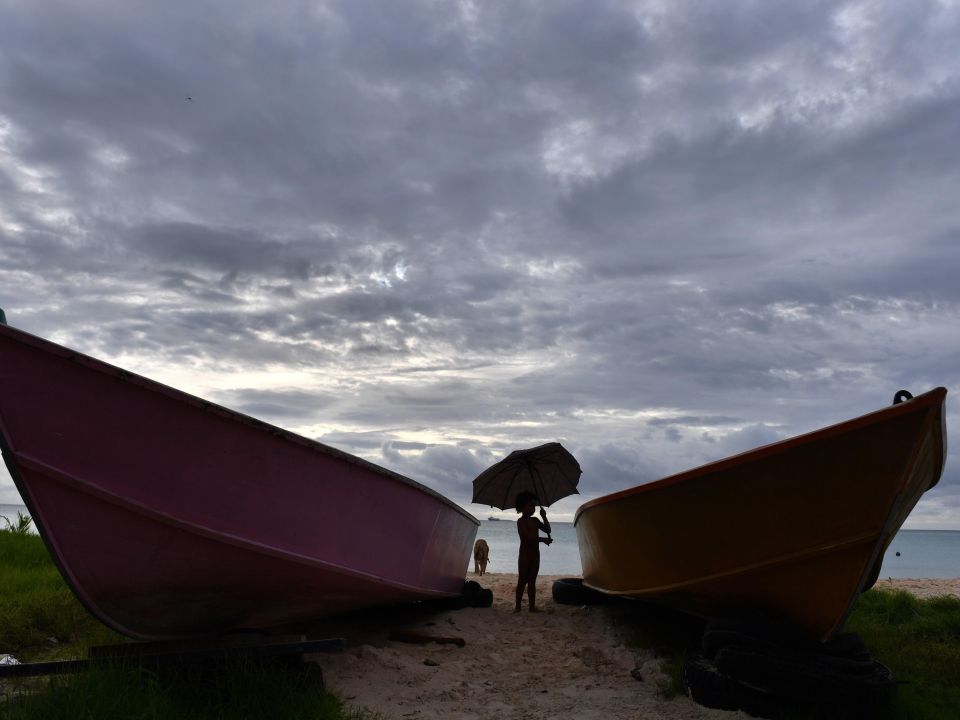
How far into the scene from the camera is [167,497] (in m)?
4.41

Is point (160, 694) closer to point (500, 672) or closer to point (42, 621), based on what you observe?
point (500, 672)

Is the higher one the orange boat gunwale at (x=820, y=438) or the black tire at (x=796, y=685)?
the orange boat gunwale at (x=820, y=438)

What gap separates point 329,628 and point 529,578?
2.67 meters

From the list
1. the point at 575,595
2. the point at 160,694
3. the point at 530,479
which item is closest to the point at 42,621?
the point at 160,694

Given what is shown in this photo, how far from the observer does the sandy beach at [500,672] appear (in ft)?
15.2

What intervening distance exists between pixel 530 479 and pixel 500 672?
3663 millimetres

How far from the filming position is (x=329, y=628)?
6.66 metres

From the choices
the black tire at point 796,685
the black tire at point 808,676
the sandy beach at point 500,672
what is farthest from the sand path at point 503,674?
the black tire at point 808,676

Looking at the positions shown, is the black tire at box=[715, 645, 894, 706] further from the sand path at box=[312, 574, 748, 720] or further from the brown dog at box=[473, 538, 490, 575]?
the brown dog at box=[473, 538, 490, 575]

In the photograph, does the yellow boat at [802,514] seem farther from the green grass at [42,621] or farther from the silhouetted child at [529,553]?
the green grass at [42,621]

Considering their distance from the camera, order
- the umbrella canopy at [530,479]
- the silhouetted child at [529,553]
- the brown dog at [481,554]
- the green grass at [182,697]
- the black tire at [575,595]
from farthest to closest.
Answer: the brown dog at [481,554]
the umbrella canopy at [530,479]
the black tire at [575,595]
the silhouetted child at [529,553]
the green grass at [182,697]

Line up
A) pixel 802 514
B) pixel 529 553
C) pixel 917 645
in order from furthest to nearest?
pixel 529 553, pixel 917 645, pixel 802 514

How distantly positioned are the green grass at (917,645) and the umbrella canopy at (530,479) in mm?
3397

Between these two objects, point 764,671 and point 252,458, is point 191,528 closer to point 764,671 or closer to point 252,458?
point 252,458
